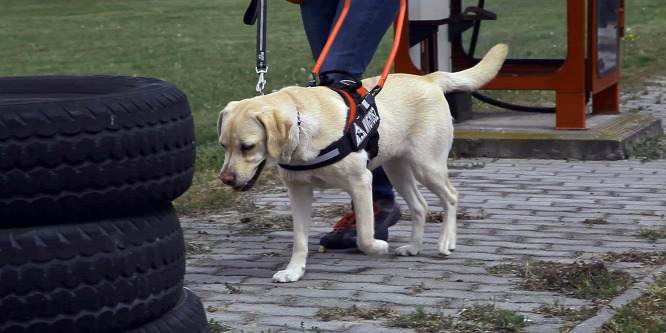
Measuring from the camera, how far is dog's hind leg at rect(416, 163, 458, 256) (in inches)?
185

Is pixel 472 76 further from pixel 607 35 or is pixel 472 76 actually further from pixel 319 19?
pixel 607 35

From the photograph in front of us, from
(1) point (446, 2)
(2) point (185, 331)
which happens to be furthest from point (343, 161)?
(1) point (446, 2)

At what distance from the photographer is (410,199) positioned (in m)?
4.90

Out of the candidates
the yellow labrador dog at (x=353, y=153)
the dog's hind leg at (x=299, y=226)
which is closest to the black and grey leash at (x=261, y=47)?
the yellow labrador dog at (x=353, y=153)

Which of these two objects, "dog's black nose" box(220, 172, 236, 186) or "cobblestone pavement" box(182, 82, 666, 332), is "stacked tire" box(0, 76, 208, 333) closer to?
"cobblestone pavement" box(182, 82, 666, 332)

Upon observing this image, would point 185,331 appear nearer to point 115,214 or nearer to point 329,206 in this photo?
point 115,214

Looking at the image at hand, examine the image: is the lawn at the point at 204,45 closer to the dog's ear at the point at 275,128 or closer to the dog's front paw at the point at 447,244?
the dog's front paw at the point at 447,244

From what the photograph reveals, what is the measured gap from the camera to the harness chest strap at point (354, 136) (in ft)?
13.9

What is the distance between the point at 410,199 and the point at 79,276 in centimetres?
238

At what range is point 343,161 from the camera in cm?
425

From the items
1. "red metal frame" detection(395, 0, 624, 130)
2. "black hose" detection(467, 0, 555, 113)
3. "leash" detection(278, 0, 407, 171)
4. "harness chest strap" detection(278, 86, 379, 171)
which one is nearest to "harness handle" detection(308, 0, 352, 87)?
"leash" detection(278, 0, 407, 171)

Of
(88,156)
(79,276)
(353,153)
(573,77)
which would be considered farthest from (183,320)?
(573,77)

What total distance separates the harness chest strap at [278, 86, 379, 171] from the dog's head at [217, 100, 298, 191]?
141 mm

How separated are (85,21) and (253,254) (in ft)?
55.8
